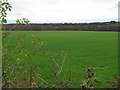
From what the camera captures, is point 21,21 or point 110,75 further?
point 110,75

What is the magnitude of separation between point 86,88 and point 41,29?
5583 centimetres

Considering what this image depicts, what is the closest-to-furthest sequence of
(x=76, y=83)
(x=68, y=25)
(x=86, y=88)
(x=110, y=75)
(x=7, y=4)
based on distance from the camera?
(x=86, y=88) → (x=7, y=4) → (x=76, y=83) → (x=110, y=75) → (x=68, y=25)

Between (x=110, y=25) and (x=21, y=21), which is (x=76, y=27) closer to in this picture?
(x=110, y=25)

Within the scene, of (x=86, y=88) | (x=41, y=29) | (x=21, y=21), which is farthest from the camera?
(x=41, y=29)

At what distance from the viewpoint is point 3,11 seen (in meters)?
2.49

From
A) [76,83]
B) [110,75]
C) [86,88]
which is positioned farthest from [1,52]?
[110,75]

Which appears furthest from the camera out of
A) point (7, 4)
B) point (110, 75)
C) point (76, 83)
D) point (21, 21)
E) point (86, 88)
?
point (110, 75)

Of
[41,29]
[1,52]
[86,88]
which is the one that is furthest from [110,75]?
[41,29]

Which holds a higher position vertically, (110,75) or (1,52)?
(1,52)

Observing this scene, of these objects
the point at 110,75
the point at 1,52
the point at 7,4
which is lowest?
the point at 110,75

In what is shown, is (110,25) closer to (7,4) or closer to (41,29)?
(41,29)

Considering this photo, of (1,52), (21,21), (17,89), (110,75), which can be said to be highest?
(21,21)

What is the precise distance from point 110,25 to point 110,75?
54.5m

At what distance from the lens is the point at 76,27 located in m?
58.6
